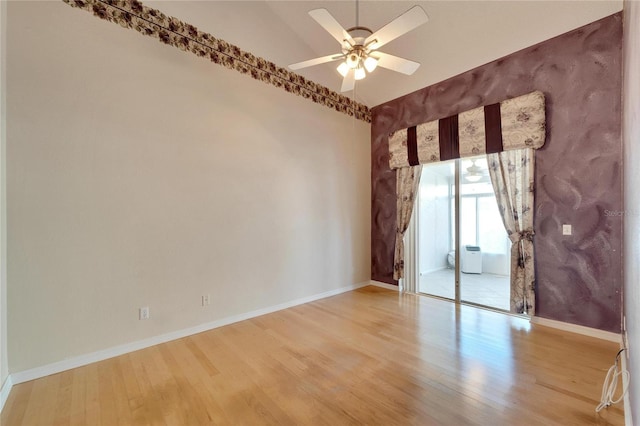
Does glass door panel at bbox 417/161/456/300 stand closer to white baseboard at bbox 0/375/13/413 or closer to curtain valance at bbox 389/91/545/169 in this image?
curtain valance at bbox 389/91/545/169

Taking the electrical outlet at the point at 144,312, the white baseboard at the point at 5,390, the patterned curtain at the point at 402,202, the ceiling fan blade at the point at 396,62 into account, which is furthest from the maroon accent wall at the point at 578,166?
the white baseboard at the point at 5,390

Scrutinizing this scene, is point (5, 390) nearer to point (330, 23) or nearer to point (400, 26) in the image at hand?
point (330, 23)

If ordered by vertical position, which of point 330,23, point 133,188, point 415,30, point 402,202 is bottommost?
point 402,202

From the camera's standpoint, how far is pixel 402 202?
4.53 meters

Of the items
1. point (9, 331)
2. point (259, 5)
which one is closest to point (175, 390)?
point (9, 331)

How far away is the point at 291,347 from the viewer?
106 inches

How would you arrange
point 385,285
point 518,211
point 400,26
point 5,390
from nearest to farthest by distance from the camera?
1. point 5,390
2. point 400,26
3. point 518,211
4. point 385,285

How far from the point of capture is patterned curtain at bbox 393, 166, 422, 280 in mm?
4395

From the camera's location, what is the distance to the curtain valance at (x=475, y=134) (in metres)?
3.13

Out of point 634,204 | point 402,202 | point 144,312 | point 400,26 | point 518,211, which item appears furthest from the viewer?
point 402,202

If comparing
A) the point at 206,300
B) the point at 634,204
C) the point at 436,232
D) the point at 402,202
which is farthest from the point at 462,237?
the point at 206,300

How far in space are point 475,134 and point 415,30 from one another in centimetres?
159

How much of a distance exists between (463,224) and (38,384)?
5.05 metres

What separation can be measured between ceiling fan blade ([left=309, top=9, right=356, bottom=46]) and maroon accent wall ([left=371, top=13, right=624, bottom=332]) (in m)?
2.43
